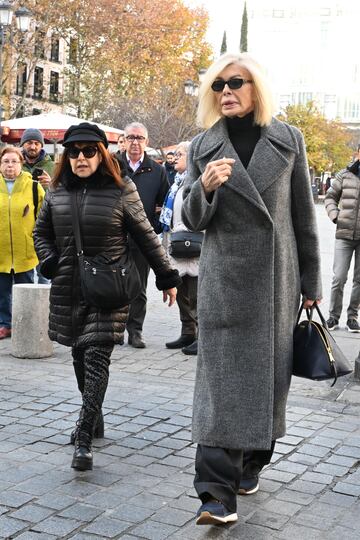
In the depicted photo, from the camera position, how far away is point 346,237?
9.90m

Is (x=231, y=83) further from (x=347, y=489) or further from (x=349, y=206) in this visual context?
(x=349, y=206)

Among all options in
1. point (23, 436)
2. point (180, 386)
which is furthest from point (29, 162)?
point (23, 436)

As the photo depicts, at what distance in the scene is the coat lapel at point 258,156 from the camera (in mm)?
3904

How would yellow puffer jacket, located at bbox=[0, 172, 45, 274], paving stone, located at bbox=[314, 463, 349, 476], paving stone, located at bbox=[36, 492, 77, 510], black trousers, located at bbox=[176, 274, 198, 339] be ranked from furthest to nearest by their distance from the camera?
yellow puffer jacket, located at bbox=[0, 172, 45, 274]
black trousers, located at bbox=[176, 274, 198, 339]
paving stone, located at bbox=[314, 463, 349, 476]
paving stone, located at bbox=[36, 492, 77, 510]

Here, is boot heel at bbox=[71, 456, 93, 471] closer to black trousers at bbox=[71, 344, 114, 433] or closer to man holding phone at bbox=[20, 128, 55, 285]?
black trousers at bbox=[71, 344, 114, 433]

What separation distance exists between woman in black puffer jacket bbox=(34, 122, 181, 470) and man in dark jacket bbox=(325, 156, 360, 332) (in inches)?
Result: 204

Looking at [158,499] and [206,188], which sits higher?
[206,188]

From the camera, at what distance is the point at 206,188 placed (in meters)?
3.85

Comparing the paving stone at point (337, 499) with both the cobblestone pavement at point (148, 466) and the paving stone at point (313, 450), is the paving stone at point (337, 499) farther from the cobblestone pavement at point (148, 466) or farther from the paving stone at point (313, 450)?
the paving stone at point (313, 450)

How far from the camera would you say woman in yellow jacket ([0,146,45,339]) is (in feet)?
28.6

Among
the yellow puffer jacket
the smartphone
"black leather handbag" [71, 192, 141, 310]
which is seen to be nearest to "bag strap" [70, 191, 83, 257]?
"black leather handbag" [71, 192, 141, 310]

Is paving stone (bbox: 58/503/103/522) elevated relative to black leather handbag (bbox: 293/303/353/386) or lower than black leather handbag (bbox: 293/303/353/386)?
lower

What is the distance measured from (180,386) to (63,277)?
2.11 m

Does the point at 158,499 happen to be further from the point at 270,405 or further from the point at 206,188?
the point at 206,188
